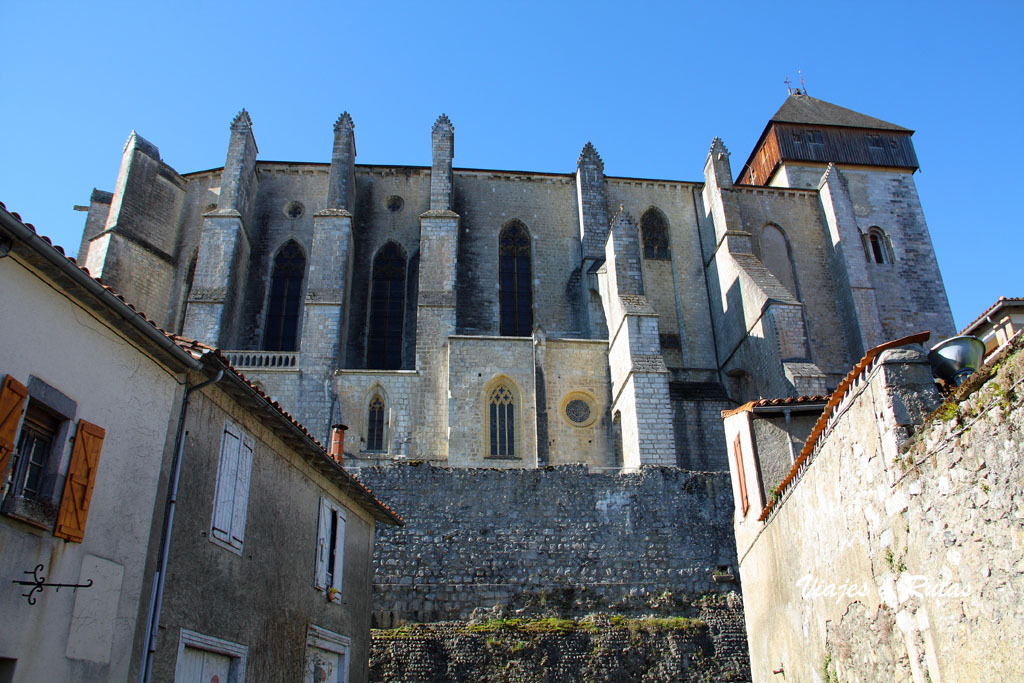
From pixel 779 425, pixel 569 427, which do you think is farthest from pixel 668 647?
pixel 569 427

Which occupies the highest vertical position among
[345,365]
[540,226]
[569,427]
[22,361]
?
[540,226]

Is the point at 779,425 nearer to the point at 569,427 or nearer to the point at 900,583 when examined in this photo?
the point at 900,583

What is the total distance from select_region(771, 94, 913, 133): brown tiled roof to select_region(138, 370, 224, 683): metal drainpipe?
31.8 metres

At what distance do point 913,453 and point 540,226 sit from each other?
22.5m

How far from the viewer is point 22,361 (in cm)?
606

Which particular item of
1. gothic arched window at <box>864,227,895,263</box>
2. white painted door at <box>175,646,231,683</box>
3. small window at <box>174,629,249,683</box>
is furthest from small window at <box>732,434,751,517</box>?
gothic arched window at <box>864,227,895,263</box>

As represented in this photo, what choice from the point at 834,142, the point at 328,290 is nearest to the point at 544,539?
the point at 328,290

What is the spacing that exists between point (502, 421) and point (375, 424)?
3.59m

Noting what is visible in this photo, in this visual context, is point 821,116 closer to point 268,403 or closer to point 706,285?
point 706,285

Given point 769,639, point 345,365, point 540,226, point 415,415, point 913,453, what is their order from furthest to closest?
point 540,226 < point 345,365 < point 415,415 < point 769,639 < point 913,453

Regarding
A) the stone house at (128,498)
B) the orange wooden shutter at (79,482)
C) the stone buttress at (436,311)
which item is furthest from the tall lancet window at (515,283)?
the orange wooden shutter at (79,482)

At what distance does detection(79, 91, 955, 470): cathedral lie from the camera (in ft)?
72.5

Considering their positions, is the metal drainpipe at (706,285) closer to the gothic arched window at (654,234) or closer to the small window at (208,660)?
the gothic arched window at (654,234)

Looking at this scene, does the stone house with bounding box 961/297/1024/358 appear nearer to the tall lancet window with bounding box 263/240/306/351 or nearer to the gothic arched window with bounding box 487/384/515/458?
the gothic arched window with bounding box 487/384/515/458
